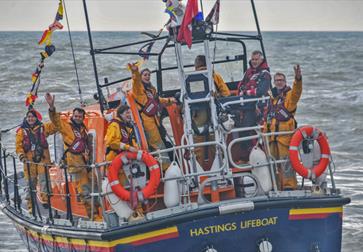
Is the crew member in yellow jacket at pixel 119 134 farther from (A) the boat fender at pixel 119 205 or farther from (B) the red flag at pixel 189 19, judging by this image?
(B) the red flag at pixel 189 19

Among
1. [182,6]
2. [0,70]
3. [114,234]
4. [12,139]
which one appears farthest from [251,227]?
[0,70]

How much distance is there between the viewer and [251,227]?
966cm

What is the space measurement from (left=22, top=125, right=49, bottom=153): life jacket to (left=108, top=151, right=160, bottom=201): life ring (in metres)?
2.43

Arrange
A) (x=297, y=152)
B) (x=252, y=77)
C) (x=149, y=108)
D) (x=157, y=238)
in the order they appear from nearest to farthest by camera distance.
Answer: (x=157, y=238) < (x=297, y=152) < (x=149, y=108) < (x=252, y=77)

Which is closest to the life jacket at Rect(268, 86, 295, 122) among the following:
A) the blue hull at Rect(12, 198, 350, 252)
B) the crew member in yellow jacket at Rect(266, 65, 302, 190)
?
the crew member in yellow jacket at Rect(266, 65, 302, 190)

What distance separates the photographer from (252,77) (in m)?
10.9

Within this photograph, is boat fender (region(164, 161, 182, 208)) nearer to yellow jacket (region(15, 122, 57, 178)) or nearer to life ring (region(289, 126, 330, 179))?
life ring (region(289, 126, 330, 179))

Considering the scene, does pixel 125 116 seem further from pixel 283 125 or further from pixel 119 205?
pixel 283 125

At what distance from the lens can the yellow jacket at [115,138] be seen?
971 cm

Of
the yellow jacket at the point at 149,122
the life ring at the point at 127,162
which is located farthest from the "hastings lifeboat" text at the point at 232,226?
the yellow jacket at the point at 149,122

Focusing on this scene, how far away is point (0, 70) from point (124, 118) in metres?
34.2

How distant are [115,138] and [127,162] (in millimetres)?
318

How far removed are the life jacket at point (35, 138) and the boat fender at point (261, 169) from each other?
3115 mm

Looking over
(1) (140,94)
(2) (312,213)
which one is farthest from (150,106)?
(2) (312,213)
